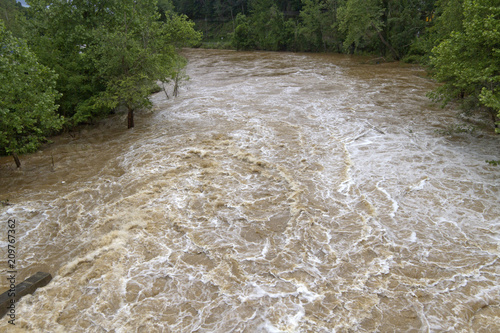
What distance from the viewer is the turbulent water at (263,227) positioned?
20.2ft

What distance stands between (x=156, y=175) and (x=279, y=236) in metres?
5.34

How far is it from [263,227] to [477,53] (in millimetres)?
10174

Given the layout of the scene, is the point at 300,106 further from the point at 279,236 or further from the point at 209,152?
the point at 279,236

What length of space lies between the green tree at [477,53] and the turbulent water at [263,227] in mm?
2592

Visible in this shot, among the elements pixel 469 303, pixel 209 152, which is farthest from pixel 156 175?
pixel 469 303

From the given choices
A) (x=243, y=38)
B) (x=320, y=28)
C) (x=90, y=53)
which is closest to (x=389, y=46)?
(x=320, y=28)

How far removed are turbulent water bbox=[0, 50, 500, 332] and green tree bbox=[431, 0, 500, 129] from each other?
2592 millimetres

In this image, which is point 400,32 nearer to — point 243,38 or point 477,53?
point 477,53

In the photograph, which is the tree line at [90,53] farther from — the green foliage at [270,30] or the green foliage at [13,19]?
the green foliage at [270,30]

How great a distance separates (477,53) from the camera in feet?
37.7

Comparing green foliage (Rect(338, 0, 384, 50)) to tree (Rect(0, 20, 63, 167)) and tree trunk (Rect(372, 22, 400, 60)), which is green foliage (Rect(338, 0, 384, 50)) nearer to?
tree trunk (Rect(372, 22, 400, 60))

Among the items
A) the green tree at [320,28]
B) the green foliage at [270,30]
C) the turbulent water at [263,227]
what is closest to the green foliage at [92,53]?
the turbulent water at [263,227]

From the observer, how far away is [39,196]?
1044cm

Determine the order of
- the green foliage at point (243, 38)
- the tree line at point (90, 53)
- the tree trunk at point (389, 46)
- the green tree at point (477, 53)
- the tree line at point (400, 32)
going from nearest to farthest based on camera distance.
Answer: the green tree at point (477, 53) < the tree line at point (400, 32) < the tree line at point (90, 53) < the tree trunk at point (389, 46) < the green foliage at point (243, 38)
